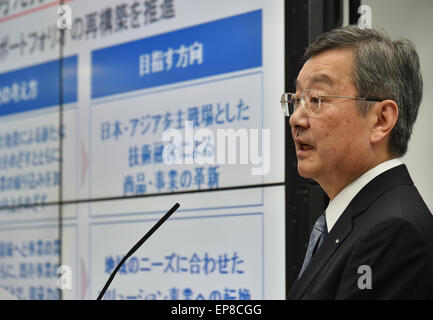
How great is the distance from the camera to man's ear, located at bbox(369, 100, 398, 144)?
179cm

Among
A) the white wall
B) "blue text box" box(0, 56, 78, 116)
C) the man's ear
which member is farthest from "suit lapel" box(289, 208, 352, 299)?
"blue text box" box(0, 56, 78, 116)

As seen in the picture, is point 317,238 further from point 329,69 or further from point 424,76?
point 424,76

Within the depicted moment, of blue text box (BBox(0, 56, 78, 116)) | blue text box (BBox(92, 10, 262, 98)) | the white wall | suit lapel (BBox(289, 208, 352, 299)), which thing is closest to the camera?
suit lapel (BBox(289, 208, 352, 299))

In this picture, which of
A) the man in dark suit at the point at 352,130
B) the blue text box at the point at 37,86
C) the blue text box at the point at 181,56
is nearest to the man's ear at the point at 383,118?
the man in dark suit at the point at 352,130

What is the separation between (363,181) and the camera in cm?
177

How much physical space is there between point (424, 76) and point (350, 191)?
1150mm

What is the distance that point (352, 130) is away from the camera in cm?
180

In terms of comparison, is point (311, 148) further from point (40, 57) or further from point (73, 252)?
point (40, 57)

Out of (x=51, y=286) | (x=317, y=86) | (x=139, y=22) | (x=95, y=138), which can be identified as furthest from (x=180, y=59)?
(x=317, y=86)

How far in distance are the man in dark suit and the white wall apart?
96cm

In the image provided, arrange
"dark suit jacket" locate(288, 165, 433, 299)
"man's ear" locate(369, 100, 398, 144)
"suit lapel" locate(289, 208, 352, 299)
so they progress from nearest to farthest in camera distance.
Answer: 1. "dark suit jacket" locate(288, 165, 433, 299)
2. "suit lapel" locate(289, 208, 352, 299)
3. "man's ear" locate(369, 100, 398, 144)

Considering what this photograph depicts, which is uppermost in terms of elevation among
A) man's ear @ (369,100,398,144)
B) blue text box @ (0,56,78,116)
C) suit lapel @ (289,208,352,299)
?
blue text box @ (0,56,78,116)

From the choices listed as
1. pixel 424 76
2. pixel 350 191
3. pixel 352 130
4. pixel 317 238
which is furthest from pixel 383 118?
pixel 424 76

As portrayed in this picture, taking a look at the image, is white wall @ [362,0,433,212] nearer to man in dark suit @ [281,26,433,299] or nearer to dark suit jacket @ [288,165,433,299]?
man in dark suit @ [281,26,433,299]
